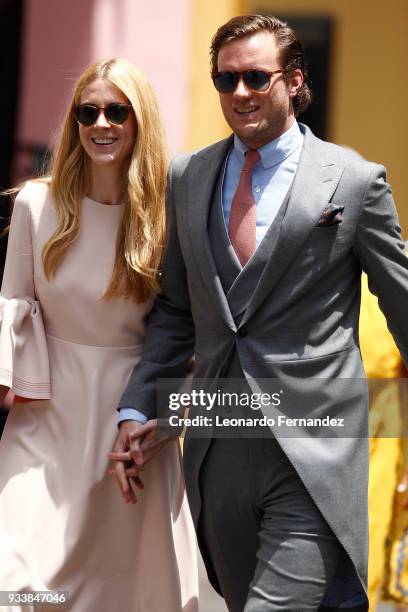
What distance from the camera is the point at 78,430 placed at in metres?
4.68

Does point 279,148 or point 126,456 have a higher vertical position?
point 279,148

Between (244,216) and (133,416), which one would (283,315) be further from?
(133,416)

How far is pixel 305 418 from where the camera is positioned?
4.23 metres

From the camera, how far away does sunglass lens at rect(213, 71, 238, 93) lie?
169 inches

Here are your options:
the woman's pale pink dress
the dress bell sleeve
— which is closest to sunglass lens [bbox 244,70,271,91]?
the woman's pale pink dress

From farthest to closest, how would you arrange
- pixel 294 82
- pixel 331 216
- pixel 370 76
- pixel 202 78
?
pixel 370 76 → pixel 202 78 → pixel 294 82 → pixel 331 216

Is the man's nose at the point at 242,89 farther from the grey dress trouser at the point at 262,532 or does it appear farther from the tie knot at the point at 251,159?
the grey dress trouser at the point at 262,532

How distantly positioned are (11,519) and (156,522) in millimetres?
516

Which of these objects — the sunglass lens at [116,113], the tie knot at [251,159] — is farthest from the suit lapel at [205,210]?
the sunglass lens at [116,113]

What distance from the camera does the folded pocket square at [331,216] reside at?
4168mm

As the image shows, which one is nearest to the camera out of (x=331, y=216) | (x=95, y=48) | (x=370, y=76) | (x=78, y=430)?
(x=331, y=216)

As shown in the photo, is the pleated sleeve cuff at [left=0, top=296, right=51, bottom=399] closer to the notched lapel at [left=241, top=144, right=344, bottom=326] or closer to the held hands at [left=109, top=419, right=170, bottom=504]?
the held hands at [left=109, top=419, right=170, bottom=504]

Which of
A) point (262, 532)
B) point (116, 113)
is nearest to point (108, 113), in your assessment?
point (116, 113)

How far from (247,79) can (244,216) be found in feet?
1.37
